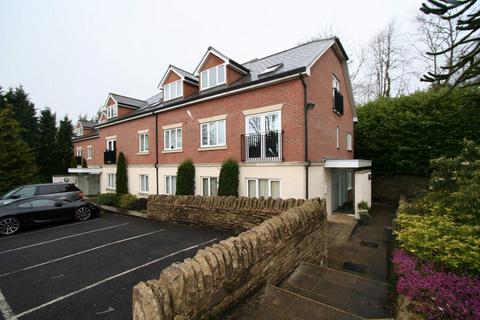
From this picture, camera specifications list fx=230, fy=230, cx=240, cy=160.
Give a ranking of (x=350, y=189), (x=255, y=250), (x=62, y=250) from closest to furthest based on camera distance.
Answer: (x=255, y=250), (x=62, y=250), (x=350, y=189)

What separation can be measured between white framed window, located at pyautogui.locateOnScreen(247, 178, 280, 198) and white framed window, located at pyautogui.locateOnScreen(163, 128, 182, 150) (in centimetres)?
563

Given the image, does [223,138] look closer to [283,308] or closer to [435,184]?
[435,184]

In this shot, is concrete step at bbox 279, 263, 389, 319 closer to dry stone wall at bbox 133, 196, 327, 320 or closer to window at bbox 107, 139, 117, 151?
dry stone wall at bbox 133, 196, 327, 320

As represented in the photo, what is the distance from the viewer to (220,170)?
11.3m

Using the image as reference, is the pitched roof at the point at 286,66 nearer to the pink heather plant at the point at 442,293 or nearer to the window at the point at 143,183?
the window at the point at 143,183

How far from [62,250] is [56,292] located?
3.28 m

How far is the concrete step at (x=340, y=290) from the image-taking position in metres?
3.62

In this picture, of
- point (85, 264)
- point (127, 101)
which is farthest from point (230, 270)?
point (127, 101)

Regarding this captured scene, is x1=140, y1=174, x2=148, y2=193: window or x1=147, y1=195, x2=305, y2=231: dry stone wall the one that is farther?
x1=140, y1=174, x2=148, y2=193: window

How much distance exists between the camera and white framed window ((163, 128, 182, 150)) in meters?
14.2

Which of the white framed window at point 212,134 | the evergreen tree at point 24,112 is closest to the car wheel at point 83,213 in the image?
the white framed window at point 212,134

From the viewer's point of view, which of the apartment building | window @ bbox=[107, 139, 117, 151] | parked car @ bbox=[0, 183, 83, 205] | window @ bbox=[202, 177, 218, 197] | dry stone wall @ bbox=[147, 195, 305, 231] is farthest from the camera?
window @ bbox=[107, 139, 117, 151]

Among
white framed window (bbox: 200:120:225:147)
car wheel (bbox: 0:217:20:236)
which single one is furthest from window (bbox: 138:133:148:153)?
car wheel (bbox: 0:217:20:236)

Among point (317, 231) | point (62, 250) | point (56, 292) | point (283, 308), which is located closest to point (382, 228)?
point (317, 231)
